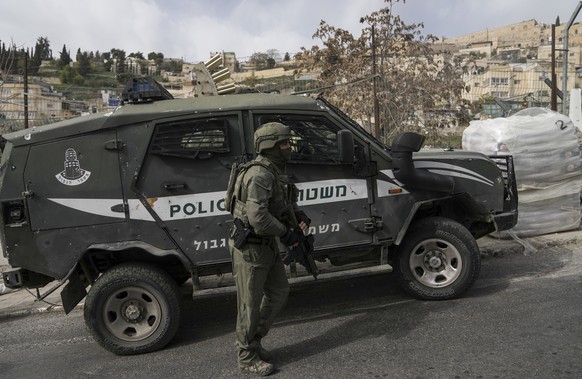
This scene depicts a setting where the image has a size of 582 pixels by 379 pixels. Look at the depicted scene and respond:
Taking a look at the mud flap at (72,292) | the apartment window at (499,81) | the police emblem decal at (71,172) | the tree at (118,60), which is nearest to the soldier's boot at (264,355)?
the mud flap at (72,292)

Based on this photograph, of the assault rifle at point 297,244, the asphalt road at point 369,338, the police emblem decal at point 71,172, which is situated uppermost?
the police emblem decal at point 71,172

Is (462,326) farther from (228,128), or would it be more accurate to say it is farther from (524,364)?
(228,128)

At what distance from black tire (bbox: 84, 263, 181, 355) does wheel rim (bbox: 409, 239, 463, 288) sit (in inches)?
90.7

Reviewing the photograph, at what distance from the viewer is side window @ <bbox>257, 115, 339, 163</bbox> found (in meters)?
4.56

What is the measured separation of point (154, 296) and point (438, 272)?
8.84ft

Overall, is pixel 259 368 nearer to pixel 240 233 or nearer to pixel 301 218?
pixel 240 233

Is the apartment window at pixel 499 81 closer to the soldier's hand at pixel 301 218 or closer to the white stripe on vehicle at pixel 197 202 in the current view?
the white stripe on vehicle at pixel 197 202

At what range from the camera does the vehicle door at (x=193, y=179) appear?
14.3ft

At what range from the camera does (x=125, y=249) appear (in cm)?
429

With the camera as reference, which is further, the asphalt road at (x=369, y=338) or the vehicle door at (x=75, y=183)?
the vehicle door at (x=75, y=183)

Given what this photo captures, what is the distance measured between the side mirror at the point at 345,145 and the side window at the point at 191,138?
98cm

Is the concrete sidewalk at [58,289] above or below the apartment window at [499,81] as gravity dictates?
below

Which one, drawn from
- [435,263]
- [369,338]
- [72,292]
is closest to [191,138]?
[72,292]

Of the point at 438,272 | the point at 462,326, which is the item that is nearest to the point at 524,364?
the point at 462,326
